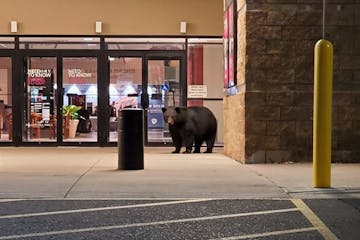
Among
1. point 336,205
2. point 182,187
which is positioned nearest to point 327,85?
point 336,205

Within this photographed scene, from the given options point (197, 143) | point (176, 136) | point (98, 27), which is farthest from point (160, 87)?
point (176, 136)

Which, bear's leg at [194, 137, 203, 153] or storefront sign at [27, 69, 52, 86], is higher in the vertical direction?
storefront sign at [27, 69, 52, 86]

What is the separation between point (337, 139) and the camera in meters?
12.9

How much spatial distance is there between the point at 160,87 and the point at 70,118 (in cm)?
290

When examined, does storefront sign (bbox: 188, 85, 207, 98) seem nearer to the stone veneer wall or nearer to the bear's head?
the bear's head

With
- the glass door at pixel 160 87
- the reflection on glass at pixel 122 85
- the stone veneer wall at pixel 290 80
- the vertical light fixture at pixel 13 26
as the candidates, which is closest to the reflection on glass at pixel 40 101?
the vertical light fixture at pixel 13 26

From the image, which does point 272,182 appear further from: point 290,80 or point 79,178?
point 290,80

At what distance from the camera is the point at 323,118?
9352 mm

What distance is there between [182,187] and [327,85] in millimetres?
2668

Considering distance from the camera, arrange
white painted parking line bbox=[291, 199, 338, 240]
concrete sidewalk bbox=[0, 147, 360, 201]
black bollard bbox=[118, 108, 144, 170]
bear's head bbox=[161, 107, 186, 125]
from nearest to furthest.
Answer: white painted parking line bbox=[291, 199, 338, 240] → concrete sidewalk bbox=[0, 147, 360, 201] → black bollard bbox=[118, 108, 144, 170] → bear's head bbox=[161, 107, 186, 125]

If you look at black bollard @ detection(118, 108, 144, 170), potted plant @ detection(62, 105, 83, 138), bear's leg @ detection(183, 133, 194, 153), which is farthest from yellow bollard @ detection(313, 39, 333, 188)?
potted plant @ detection(62, 105, 83, 138)

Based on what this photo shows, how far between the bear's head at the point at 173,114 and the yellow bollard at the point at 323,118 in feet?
20.3

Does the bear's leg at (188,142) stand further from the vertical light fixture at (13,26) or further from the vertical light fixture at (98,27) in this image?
the vertical light fixture at (13,26)

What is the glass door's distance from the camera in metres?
18.9
